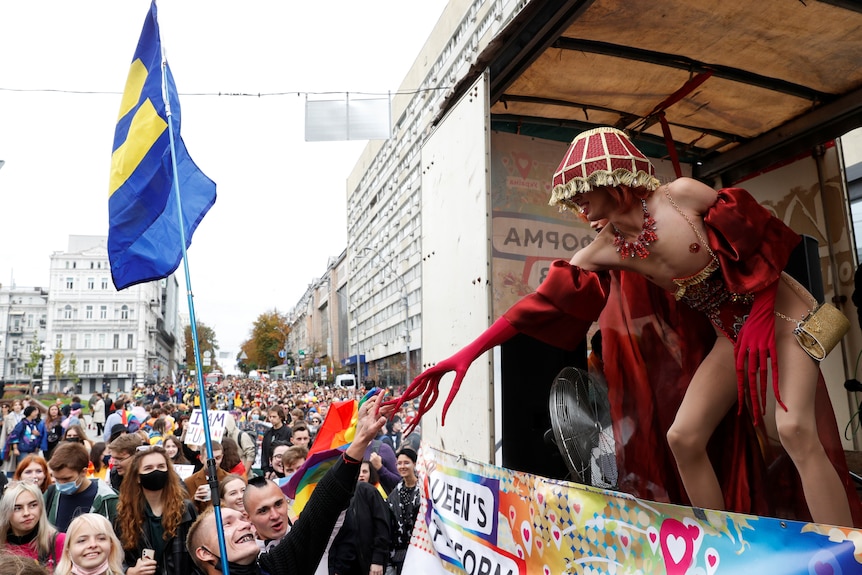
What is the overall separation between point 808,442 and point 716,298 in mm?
694

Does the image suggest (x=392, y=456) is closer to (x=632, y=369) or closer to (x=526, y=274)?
(x=526, y=274)

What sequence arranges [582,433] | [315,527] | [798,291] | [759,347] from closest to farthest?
[759,347] < [798,291] < [315,527] < [582,433]

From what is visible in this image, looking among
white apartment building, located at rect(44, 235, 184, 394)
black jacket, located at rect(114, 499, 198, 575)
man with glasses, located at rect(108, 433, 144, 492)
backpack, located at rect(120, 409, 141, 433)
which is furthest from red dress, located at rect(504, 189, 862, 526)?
white apartment building, located at rect(44, 235, 184, 394)

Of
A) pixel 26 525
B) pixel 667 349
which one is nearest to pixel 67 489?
pixel 26 525

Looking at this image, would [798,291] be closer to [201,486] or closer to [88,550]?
[88,550]

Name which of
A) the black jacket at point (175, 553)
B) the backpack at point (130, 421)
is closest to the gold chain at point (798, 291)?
the black jacket at point (175, 553)

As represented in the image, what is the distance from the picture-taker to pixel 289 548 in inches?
125

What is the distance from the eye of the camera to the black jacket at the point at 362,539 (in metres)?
5.41

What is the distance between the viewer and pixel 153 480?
4.59m

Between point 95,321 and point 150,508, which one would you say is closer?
point 150,508

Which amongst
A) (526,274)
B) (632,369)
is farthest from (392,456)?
(632,369)

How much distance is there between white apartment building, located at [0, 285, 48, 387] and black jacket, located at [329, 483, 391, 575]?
388 ft

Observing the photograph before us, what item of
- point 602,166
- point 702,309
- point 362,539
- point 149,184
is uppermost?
point 149,184

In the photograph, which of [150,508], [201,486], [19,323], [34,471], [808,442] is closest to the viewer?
[808,442]
